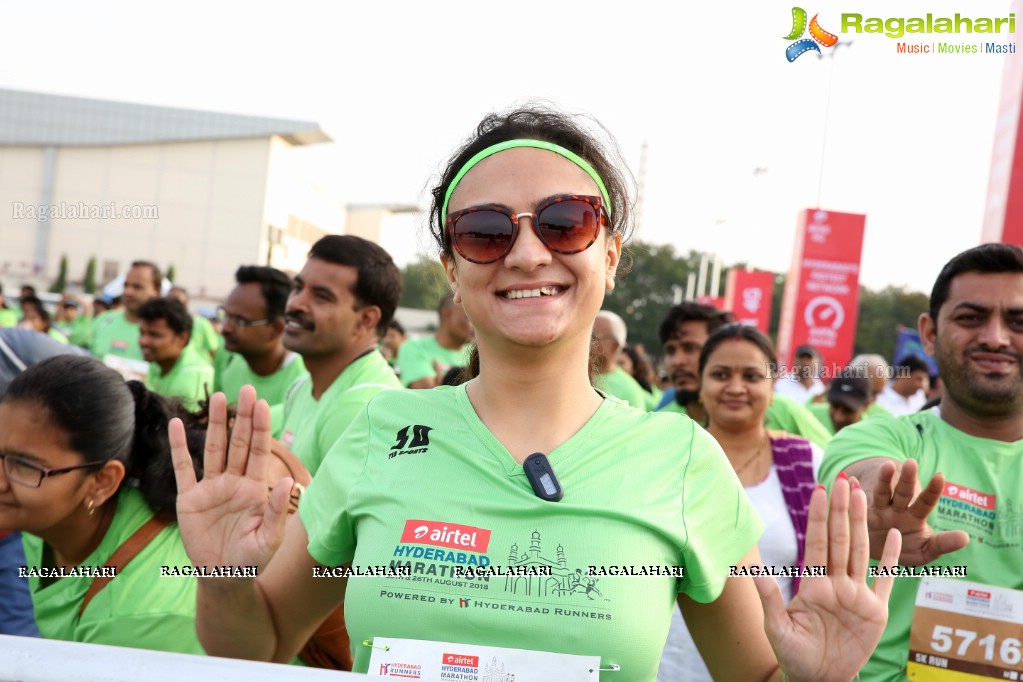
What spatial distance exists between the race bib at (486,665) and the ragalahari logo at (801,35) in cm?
651

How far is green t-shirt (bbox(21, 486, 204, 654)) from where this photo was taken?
2.44 meters

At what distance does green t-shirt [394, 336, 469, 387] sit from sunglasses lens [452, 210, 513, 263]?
6239 mm

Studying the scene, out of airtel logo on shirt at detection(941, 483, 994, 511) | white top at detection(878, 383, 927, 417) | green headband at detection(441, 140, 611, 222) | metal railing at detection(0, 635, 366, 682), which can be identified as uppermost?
green headband at detection(441, 140, 611, 222)

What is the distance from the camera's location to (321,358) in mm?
4438

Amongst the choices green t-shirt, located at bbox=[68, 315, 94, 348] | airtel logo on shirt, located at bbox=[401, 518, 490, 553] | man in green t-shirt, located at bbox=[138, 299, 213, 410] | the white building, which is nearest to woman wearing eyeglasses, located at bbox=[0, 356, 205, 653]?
airtel logo on shirt, located at bbox=[401, 518, 490, 553]

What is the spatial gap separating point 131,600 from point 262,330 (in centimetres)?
362

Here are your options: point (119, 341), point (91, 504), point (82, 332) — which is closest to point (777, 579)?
point (91, 504)

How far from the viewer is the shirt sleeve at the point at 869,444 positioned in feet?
9.36

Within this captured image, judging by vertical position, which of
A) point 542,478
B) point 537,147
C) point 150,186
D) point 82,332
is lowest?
point 82,332

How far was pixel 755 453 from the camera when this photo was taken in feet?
13.5

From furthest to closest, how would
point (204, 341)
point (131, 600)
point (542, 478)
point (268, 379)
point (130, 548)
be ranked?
point (204, 341)
point (268, 379)
point (130, 548)
point (131, 600)
point (542, 478)

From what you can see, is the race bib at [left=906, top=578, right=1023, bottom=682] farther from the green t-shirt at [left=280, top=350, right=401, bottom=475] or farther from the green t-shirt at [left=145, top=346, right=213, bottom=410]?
the green t-shirt at [left=145, top=346, right=213, bottom=410]

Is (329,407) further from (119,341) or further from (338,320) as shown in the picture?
(119,341)

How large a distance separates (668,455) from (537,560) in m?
0.36
